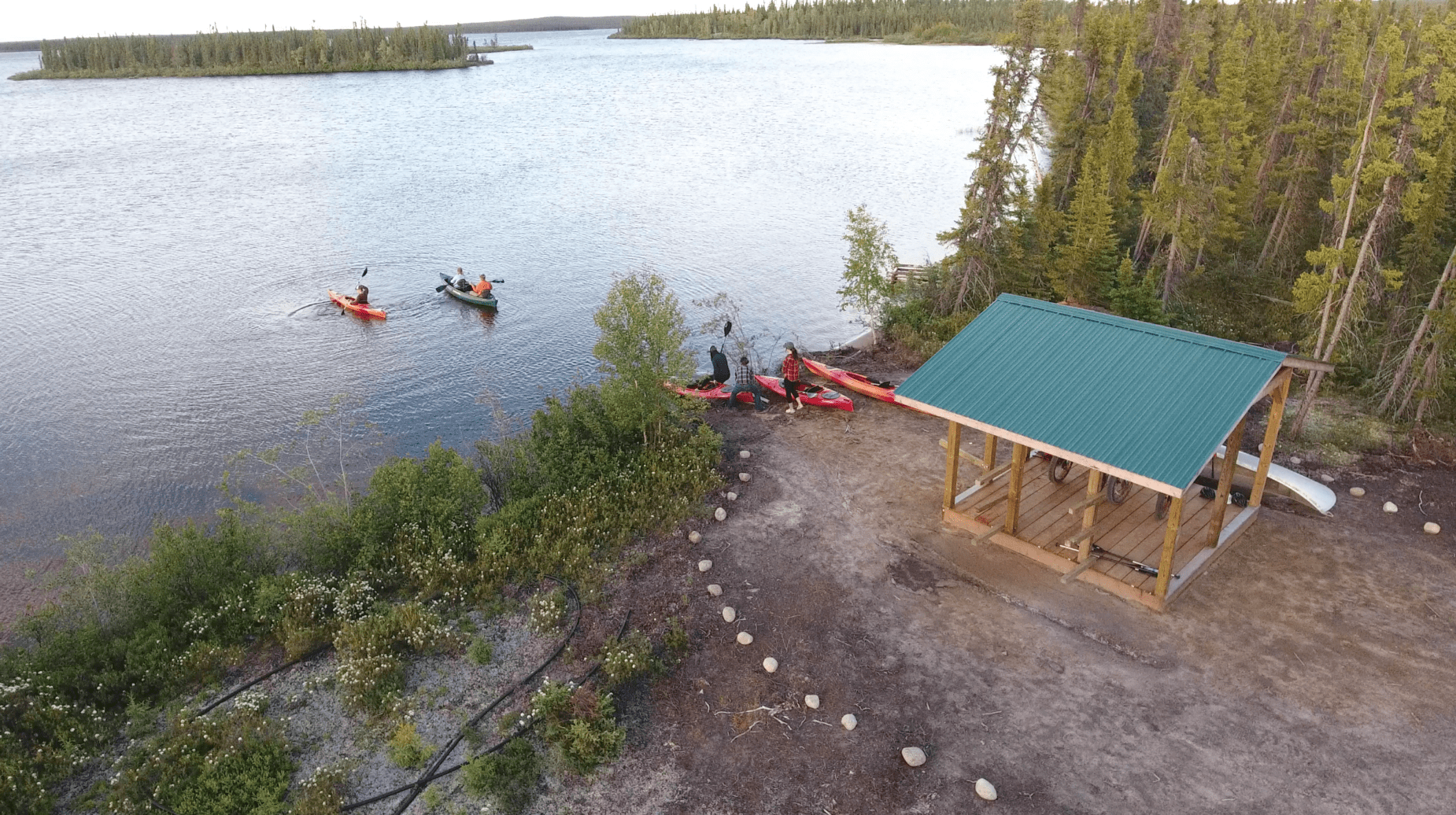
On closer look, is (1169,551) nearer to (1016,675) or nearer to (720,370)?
(1016,675)

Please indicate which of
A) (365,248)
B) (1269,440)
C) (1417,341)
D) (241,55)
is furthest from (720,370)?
(241,55)

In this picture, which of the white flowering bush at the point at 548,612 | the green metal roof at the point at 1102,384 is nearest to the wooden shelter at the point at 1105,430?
the green metal roof at the point at 1102,384

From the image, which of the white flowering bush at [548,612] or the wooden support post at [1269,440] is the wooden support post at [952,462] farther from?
the white flowering bush at [548,612]

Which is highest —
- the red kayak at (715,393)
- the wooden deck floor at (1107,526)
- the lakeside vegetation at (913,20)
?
the lakeside vegetation at (913,20)

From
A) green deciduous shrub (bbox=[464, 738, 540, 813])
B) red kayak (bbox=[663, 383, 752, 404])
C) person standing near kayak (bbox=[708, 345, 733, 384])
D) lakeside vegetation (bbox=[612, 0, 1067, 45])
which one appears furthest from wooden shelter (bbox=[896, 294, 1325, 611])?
lakeside vegetation (bbox=[612, 0, 1067, 45])

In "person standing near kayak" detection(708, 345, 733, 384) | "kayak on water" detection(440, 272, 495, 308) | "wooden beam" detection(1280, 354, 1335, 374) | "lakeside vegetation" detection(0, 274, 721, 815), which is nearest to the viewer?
"lakeside vegetation" detection(0, 274, 721, 815)

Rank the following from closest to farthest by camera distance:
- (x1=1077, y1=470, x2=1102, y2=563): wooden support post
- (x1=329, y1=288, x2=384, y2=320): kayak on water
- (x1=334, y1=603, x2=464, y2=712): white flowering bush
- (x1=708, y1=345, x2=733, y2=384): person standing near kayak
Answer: (x1=334, y1=603, x2=464, y2=712): white flowering bush → (x1=1077, y1=470, x2=1102, y2=563): wooden support post → (x1=708, y1=345, x2=733, y2=384): person standing near kayak → (x1=329, y1=288, x2=384, y2=320): kayak on water

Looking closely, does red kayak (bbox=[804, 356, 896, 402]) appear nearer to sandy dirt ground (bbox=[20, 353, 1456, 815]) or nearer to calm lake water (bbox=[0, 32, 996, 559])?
sandy dirt ground (bbox=[20, 353, 1456, 815])
